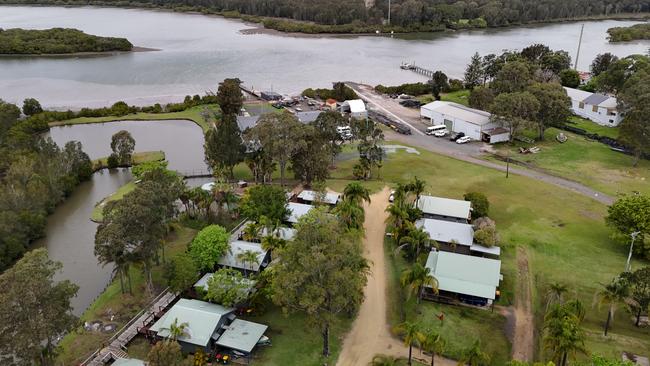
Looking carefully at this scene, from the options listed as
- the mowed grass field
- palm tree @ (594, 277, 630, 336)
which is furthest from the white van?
palm tree @ (594, 277, 630, 336)

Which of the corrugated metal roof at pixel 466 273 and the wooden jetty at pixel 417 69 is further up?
the wooden jetty at pixel 417 69

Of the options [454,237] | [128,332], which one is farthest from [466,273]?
[128,332]

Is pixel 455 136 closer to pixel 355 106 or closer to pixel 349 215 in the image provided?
pixel 355 106

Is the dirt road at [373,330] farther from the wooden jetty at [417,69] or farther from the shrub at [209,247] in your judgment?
the wooden jetty at [417,69]

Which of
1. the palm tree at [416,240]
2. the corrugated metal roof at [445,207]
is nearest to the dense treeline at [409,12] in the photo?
the corrugated metal roof at [445,207]

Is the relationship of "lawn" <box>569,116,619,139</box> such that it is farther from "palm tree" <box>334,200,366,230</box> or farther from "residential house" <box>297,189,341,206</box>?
"palm tree" <box>334,200,366,230</box>

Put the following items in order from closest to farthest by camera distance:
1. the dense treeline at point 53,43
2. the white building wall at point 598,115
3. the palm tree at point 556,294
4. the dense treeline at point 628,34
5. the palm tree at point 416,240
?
the palm tree at point 556,294
the palm tree at point 416,240
the white building wall at point 598,115
the dense treeline at point 53,43
the dense treeline at point 628,34
